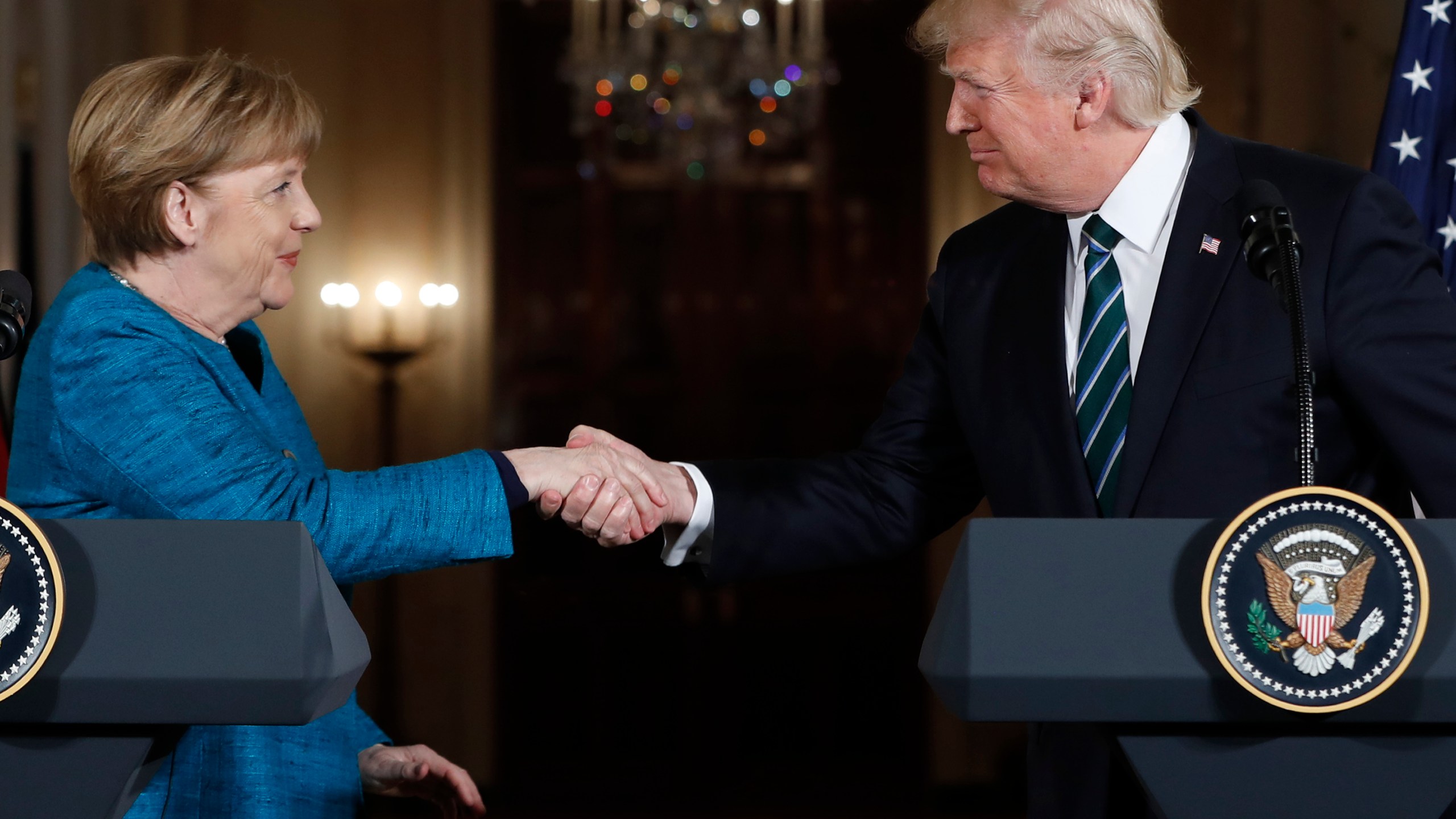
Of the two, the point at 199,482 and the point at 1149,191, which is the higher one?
the point at 1149,191

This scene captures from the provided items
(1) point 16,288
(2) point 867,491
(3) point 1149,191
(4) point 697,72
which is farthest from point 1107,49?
(4) point 697,72

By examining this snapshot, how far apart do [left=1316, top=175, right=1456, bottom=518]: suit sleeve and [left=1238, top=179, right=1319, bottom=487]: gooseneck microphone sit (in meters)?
0.30

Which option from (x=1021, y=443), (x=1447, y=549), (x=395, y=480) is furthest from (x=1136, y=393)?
(x=395, y=480)

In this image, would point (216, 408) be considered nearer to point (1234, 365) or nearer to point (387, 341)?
point (1234, 365)

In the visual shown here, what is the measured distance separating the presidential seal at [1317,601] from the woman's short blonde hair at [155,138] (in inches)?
42.2

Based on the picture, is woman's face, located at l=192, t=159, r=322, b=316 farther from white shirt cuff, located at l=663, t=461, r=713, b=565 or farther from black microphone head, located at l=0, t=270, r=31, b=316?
white shirt cuff, located at l=663, t=461, r=713, b=565

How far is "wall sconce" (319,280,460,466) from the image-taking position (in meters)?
5.49

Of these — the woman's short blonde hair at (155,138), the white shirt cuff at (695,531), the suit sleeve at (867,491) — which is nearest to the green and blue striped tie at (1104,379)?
the suit sleeve at (867,491)

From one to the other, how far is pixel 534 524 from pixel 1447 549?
17.5ft

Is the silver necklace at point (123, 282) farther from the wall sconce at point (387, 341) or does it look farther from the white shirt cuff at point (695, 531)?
the wall sconce at point (387, 341)

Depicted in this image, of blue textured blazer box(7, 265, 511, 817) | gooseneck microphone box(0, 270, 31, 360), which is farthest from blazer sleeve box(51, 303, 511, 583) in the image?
gooseneck microphone box(0, 270, 31, 360)

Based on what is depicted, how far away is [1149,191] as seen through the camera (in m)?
1.50

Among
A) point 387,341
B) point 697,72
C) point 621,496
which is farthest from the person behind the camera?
point 387,341

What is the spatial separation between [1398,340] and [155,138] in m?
1.26
